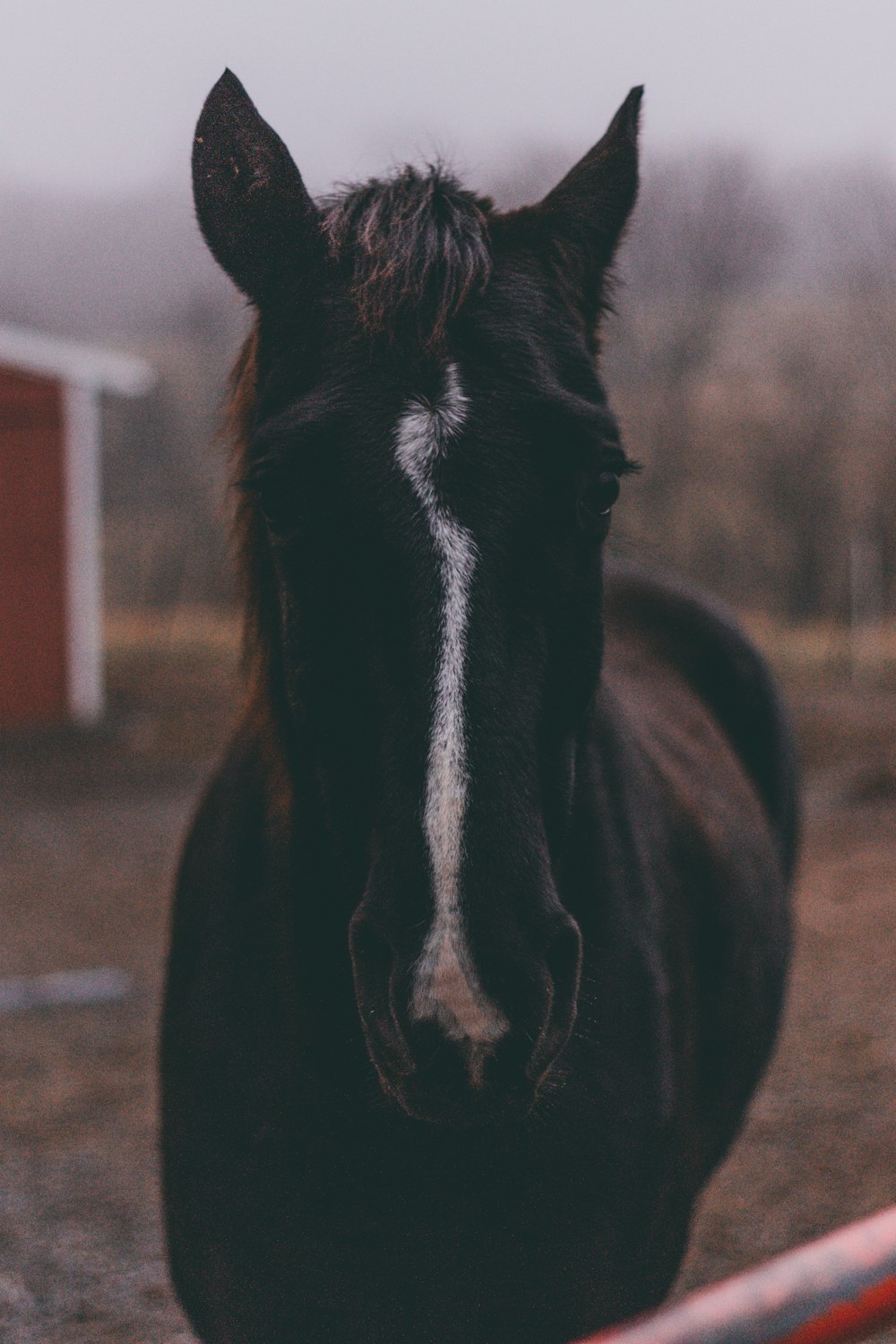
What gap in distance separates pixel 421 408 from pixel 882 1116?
3.68 m

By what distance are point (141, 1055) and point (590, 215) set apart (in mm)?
3882

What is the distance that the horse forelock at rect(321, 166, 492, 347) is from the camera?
4.52 ft

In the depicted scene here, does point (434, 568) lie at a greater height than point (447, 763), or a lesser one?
greater

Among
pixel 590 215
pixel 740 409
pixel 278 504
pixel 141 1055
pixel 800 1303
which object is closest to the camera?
pixel 800 1303

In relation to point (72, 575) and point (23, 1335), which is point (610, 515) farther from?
point (72, 575)

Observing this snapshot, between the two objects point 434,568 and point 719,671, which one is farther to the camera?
point 719,671

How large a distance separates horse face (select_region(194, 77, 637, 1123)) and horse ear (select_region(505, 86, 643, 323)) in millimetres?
12

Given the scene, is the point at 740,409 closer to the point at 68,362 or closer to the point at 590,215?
the point at 68,362

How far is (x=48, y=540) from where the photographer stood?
457 inches

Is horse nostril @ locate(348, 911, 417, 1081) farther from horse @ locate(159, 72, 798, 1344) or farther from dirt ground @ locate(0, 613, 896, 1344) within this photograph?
dirt ground @ locate(0, 613, 896, 1344)

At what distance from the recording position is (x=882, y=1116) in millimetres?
4000

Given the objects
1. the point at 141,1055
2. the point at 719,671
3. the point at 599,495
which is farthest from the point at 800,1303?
the point at 141,1055

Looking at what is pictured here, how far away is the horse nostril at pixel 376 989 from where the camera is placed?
4.01ft

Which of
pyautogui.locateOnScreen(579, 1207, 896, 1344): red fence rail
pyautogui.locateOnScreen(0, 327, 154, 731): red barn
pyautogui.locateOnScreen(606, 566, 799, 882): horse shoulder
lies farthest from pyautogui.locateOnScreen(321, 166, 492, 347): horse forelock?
pyautogui.locateOnScreen(0, 327, 154, 731): red barn
